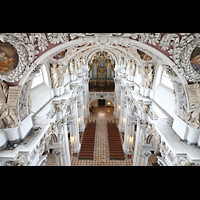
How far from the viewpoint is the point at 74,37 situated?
4121 millimetres

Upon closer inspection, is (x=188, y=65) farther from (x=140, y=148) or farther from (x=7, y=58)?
(x=140, y=148)

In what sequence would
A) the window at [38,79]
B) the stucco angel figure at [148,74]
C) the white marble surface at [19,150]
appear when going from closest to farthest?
the white marble surface at [19,150] → the window at [38,79] → the stucco angel figure at [148,74]

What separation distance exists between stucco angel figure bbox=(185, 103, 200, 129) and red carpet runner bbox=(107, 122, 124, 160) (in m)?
10.3

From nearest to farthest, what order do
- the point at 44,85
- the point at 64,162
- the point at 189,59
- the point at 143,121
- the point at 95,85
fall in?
1. the point at 189,59
2. the point at 44,85
3. the point at 143,121
4. the point at 64,162
5. the point at 95,85

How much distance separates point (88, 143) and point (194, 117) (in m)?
12.9

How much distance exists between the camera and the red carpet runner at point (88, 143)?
13878mm

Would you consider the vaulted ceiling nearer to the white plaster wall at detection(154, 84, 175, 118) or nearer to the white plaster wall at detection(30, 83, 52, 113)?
the white plaster wall at detection(154, 84, 175, 118)

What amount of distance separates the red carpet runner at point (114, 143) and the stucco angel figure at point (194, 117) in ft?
33.9

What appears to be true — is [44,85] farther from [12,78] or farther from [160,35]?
[160,35]

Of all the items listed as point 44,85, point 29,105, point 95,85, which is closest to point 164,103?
point 29,105

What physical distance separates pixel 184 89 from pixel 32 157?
577cm

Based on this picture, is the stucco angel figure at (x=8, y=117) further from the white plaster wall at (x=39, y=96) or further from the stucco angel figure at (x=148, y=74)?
the stucco angel figure at (x=148, y=74)

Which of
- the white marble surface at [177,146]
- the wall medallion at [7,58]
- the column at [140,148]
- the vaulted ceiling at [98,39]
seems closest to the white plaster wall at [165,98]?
the white marble surface at [177,146]

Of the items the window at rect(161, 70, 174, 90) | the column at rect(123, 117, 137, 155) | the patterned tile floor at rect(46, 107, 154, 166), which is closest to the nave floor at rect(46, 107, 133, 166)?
the patterned tile floor at rect(46, 107, 154, 166)
